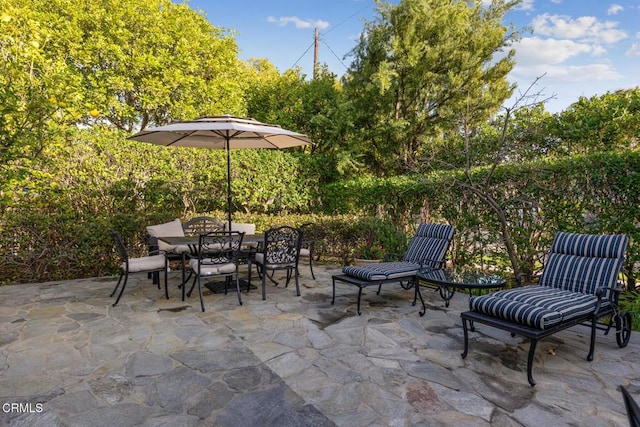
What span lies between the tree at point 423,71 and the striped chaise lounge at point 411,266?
4.53m

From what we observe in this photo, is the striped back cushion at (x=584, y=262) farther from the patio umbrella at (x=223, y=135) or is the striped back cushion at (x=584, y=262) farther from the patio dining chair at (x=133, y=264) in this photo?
the patio dining chair at (x=133, y=264)

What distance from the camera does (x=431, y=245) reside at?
5.43m

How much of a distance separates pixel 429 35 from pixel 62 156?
28.7 ft

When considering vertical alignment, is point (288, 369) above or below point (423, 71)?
below

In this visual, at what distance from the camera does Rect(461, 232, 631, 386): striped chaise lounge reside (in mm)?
3084

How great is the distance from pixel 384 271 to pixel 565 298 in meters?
1.94

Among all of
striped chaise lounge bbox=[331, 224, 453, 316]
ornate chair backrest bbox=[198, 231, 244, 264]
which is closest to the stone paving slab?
striped chaise lounge bbox=[331, 224, 453, 316]

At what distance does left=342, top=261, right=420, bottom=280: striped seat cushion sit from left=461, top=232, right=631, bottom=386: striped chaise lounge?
1120mm

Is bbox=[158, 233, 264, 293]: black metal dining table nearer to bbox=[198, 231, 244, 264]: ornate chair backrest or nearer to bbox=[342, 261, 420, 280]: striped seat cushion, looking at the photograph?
bbox=[198, 231, 244, 264]: ornate chair backrest

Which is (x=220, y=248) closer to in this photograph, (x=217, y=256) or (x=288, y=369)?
(x=217, y=256)

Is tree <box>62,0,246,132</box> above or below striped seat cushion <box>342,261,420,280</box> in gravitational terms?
above

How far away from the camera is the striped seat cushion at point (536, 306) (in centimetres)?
305

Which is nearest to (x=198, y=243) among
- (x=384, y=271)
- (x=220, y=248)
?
(x=220, y=248)

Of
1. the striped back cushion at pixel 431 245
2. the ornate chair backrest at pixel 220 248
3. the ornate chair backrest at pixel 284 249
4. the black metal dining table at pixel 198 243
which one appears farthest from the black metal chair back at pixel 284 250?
the striped back cushion at pixel 431 245
